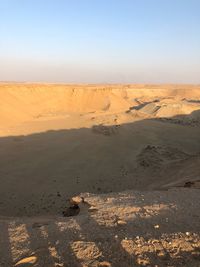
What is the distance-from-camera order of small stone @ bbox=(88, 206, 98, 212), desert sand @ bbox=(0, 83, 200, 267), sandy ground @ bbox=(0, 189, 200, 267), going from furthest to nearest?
small stone @ bbox=(88, 206, 98, 212) → desert sand @ bbox=(0, 83, 200, 267) → sandy ground @ bbox=(0, 189, 200, 267)

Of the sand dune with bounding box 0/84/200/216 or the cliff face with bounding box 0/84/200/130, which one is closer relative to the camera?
the sand dune with bounding box 0/84/200/216

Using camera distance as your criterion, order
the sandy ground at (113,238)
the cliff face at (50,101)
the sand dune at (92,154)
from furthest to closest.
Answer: the cliff face at (50,101)
the sand dune at (92,154)
the sandy ground at (113,238)

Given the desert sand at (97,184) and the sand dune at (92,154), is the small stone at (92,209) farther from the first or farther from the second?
the sand dune at (92,154)

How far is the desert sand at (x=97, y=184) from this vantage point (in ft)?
18.4

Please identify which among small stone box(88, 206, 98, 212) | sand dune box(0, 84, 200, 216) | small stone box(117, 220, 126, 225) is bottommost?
sand dune box(0, 84, 200, 216)

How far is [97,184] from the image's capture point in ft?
53.7

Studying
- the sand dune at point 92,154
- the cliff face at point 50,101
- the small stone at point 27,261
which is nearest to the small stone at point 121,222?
the small stone at point 27,261

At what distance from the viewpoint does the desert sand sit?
18.4 feet

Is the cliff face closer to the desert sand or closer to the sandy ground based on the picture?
the desert sand

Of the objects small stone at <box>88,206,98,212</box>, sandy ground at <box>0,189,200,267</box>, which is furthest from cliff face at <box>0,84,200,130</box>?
sandy ground at <box>0,189,200,267</box>


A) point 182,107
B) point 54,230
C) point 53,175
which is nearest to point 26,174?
point 53,175

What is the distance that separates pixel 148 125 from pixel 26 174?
12654mm

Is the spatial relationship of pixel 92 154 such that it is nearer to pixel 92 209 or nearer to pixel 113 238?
pixel 92 209

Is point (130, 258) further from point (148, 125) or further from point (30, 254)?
point (148, 125)
